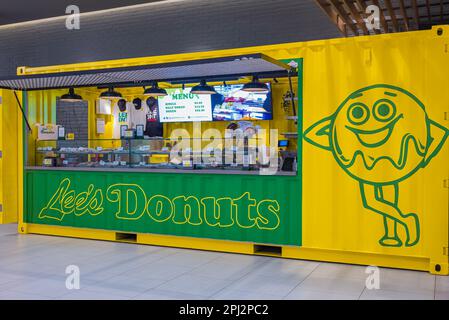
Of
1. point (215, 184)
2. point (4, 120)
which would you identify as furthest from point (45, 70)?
point (215, 184)

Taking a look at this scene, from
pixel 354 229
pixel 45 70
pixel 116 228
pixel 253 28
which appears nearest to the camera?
pixel 354 229

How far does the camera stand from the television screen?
8.59 m

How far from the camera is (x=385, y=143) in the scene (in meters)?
5.40

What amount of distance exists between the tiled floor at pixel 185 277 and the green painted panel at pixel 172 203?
0.34m

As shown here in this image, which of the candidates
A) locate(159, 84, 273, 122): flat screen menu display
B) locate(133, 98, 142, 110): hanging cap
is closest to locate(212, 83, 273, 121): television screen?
locate(159, 84, 273, 122): flat screen menu display

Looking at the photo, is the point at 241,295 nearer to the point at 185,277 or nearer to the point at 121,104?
the point at 185,277

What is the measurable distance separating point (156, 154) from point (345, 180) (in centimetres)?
281

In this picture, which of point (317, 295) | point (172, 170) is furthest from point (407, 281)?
point (172, 170)

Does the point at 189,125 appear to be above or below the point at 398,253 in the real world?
above

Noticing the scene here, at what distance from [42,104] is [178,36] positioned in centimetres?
298

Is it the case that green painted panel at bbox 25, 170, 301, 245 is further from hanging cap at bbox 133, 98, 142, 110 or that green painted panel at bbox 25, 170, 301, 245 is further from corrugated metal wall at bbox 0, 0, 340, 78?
corrugated metal wall at bbox 0, 0, 340, 78

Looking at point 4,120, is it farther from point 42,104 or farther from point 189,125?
point 189,125
